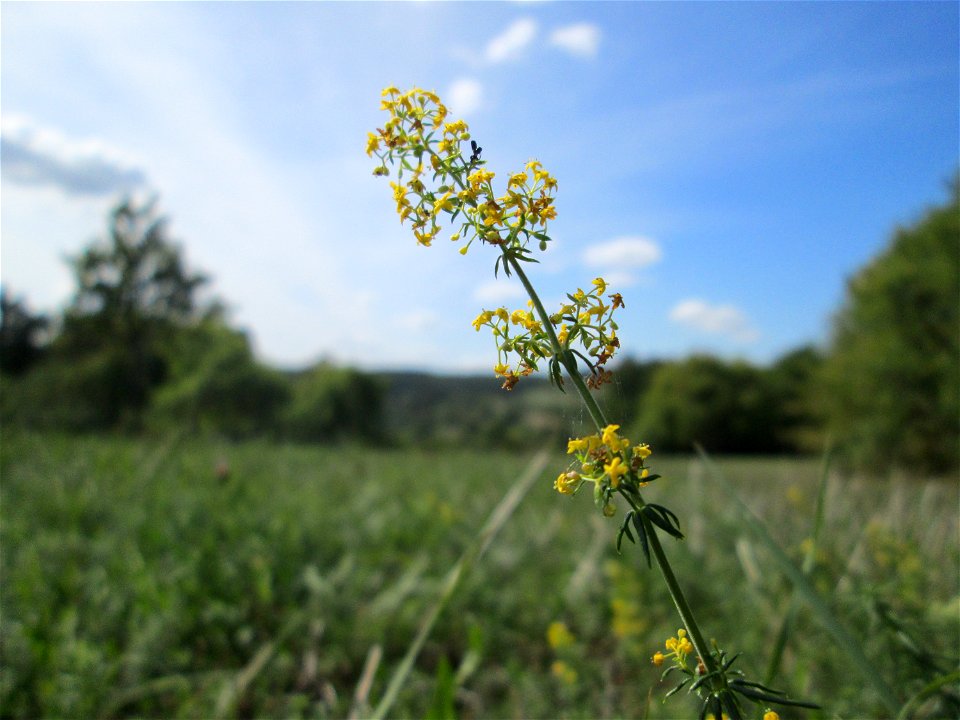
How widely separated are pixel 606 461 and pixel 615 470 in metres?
0.06

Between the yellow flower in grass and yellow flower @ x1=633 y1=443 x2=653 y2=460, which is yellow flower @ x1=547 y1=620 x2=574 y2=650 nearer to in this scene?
the yellow flower in grass

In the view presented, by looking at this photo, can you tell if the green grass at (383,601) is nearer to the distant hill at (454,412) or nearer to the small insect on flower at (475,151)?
the small insect on flower at (475,151)

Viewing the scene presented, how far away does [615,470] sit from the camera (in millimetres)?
710

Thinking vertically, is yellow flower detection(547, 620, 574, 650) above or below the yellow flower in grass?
above

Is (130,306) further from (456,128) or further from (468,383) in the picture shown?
(456,128)

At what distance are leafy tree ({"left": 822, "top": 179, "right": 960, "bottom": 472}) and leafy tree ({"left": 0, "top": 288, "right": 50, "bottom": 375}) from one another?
1288 cm

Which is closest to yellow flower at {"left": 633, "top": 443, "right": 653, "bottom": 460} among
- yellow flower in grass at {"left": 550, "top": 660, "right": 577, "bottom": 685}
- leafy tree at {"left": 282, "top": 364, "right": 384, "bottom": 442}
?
yellow flower in grass at {"left": 550, "top": 660, "right": 577, "bottom": 685}

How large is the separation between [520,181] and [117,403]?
75.9 feet

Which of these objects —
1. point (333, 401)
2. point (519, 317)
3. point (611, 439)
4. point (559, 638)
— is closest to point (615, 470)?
point (611, 439)

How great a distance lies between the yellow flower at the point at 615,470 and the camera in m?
0.71

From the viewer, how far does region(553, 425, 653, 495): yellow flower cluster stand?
73 centimetres

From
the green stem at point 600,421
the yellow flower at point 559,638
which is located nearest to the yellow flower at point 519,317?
the green stem at point 600,421

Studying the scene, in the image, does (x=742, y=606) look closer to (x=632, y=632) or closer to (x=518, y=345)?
(x=632, y=632)

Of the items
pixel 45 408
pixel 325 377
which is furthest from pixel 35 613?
pixel 325 377
